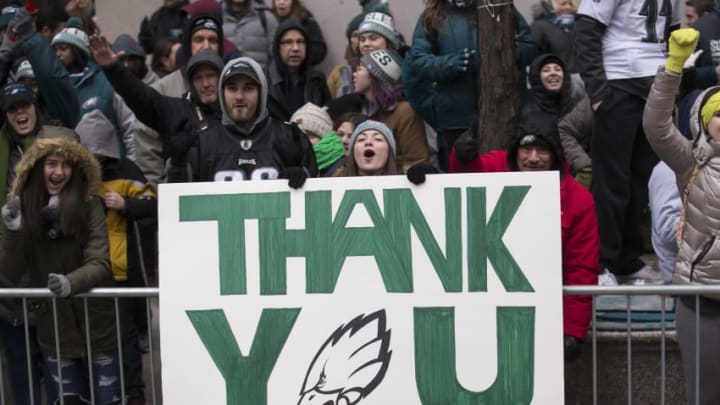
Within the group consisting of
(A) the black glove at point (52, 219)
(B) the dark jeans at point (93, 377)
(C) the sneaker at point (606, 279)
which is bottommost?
(B) the dark jeans at point (93, 377)

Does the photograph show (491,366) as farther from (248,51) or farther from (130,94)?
(248,51)

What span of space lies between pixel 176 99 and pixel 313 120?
3.68 feet

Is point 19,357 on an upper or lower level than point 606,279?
lower

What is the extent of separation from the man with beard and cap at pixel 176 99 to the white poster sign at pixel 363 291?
60.8 inches

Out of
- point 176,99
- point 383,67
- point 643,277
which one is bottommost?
point 643,277

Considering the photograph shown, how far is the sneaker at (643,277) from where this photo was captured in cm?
786

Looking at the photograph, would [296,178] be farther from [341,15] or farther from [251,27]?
[341,15]

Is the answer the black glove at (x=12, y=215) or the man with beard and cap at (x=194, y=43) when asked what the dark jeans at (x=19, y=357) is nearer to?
the black glove at (x=12, y=215)

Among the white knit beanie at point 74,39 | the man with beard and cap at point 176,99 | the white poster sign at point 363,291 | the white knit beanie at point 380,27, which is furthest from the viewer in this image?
the white knit beanie at point 380,27

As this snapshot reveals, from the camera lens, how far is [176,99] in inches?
301

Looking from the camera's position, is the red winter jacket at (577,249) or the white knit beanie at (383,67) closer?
the red winter jacket at (577,249)

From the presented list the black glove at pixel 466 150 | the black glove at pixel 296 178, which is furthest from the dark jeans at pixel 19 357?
the black glove at pixel 466 150

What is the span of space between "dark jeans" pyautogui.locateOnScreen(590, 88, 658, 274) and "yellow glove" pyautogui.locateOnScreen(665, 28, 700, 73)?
2.14 meters

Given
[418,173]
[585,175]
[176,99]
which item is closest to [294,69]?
[176,99]
